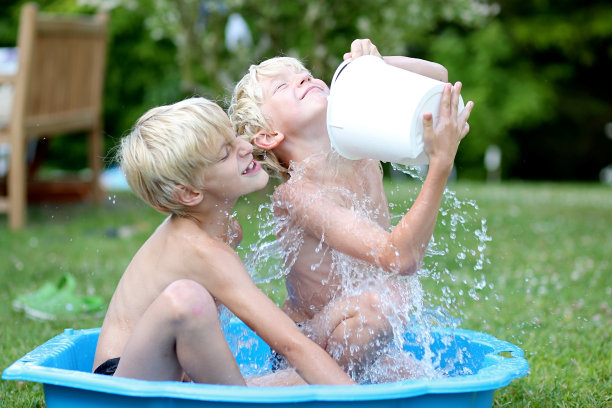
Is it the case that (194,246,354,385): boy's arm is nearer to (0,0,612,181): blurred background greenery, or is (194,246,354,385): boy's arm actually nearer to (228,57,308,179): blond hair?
(228,57,308,179): blond hair

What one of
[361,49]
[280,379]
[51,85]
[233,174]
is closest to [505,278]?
[361,49]

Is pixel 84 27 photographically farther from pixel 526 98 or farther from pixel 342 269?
pixel 526 98

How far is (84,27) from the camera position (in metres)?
5.94

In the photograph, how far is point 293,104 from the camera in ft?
6.75

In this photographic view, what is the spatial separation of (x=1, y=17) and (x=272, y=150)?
13.9m

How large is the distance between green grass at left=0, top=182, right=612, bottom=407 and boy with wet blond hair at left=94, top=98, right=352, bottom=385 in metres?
0.40

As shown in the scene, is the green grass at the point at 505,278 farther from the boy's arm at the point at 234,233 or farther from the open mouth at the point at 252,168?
the open mouth at the point at 252,168

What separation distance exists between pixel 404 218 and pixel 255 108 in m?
0.56

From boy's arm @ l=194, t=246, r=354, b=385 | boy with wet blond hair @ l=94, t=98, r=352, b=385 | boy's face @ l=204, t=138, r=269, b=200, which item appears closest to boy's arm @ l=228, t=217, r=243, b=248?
boy with wet blond hair @ l=94, t=98, r=352, b=385

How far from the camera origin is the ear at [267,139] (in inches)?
81.3

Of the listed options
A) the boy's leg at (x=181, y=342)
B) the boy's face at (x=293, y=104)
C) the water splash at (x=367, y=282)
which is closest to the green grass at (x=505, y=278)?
the water splash at (x=367, y=282)

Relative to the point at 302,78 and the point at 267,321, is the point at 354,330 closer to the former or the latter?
the point at 267,321

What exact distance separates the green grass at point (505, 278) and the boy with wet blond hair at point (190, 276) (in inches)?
15.9

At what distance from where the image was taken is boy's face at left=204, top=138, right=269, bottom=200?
187 centimetres
